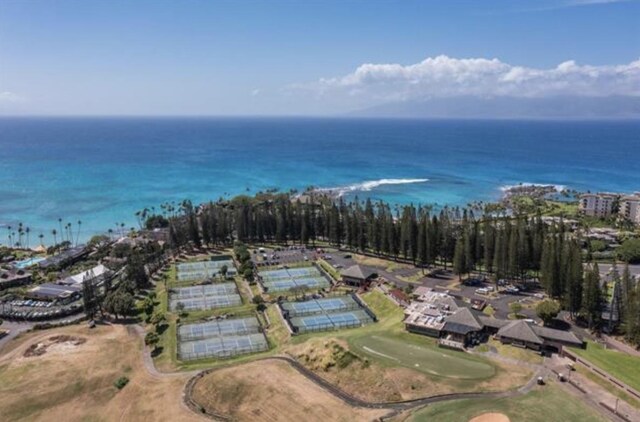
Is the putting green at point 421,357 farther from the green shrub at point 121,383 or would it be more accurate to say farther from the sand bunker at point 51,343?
the sand bunker at point 51,343

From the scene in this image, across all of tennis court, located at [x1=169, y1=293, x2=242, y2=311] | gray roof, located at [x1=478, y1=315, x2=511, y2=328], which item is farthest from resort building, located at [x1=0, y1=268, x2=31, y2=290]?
gray roof, located at [x1=478, y1=315, x2=511, y2=328]

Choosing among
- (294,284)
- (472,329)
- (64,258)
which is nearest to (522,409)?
(472,329)

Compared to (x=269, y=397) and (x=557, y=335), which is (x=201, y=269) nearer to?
(x=269, y=397)

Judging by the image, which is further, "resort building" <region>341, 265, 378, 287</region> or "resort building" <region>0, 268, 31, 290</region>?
"resort building" <region>0, 268, 31, 290</region>

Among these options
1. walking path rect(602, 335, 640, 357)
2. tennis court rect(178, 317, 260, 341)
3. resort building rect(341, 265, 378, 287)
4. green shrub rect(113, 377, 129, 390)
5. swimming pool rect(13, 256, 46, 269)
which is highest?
walking path rect(602, 335, 640, 357)

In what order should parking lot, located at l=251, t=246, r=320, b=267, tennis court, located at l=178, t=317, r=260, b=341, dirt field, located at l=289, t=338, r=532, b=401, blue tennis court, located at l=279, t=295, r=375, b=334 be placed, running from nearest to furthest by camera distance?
1. dirt field, located at l=289, t=338, r=532, b=401
2. tennis court, located at l=178, t=317, r=260, b=341
3. blue tennis court, located at l=279, t=295, r=375, b=334
4. parking lot, located at l=251, t=246, r=320, b=267

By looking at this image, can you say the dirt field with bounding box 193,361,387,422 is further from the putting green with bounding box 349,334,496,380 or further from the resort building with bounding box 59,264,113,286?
the resort building with bounding box 59,264,113,286

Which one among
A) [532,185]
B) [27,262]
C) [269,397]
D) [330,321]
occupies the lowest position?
[27,262]
